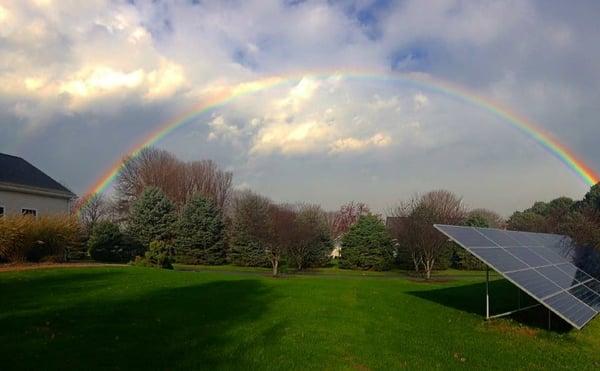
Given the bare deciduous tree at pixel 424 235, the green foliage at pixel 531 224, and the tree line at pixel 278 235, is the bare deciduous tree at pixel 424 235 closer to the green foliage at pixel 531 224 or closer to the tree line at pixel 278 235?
the tree line at pixel 278 235

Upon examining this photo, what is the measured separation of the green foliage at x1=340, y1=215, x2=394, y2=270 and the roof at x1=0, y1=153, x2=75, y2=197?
25626 millimetres

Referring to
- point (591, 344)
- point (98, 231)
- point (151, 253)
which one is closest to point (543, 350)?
point (591, 344)

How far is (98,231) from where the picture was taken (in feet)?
126

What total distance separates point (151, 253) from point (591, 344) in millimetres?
25538

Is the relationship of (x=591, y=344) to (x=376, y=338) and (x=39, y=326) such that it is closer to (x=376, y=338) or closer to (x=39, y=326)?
(x=376, y=338)

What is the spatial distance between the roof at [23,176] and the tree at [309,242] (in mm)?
17855

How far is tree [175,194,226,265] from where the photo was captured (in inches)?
1978

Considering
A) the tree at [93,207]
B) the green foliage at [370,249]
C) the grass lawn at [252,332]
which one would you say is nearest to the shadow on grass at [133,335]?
the grass lawn at [252,332]

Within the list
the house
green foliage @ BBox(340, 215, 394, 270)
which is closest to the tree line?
green foliage @ BBox(340, 215, 394, 270)

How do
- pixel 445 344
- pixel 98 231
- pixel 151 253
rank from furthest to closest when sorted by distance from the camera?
pixel 98 231, pixel 151 253, pixel 445 344

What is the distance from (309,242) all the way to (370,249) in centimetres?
720

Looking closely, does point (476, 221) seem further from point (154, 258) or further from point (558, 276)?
point (558, 276)

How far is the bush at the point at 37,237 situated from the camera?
21.5m

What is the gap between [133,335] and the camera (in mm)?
8867
